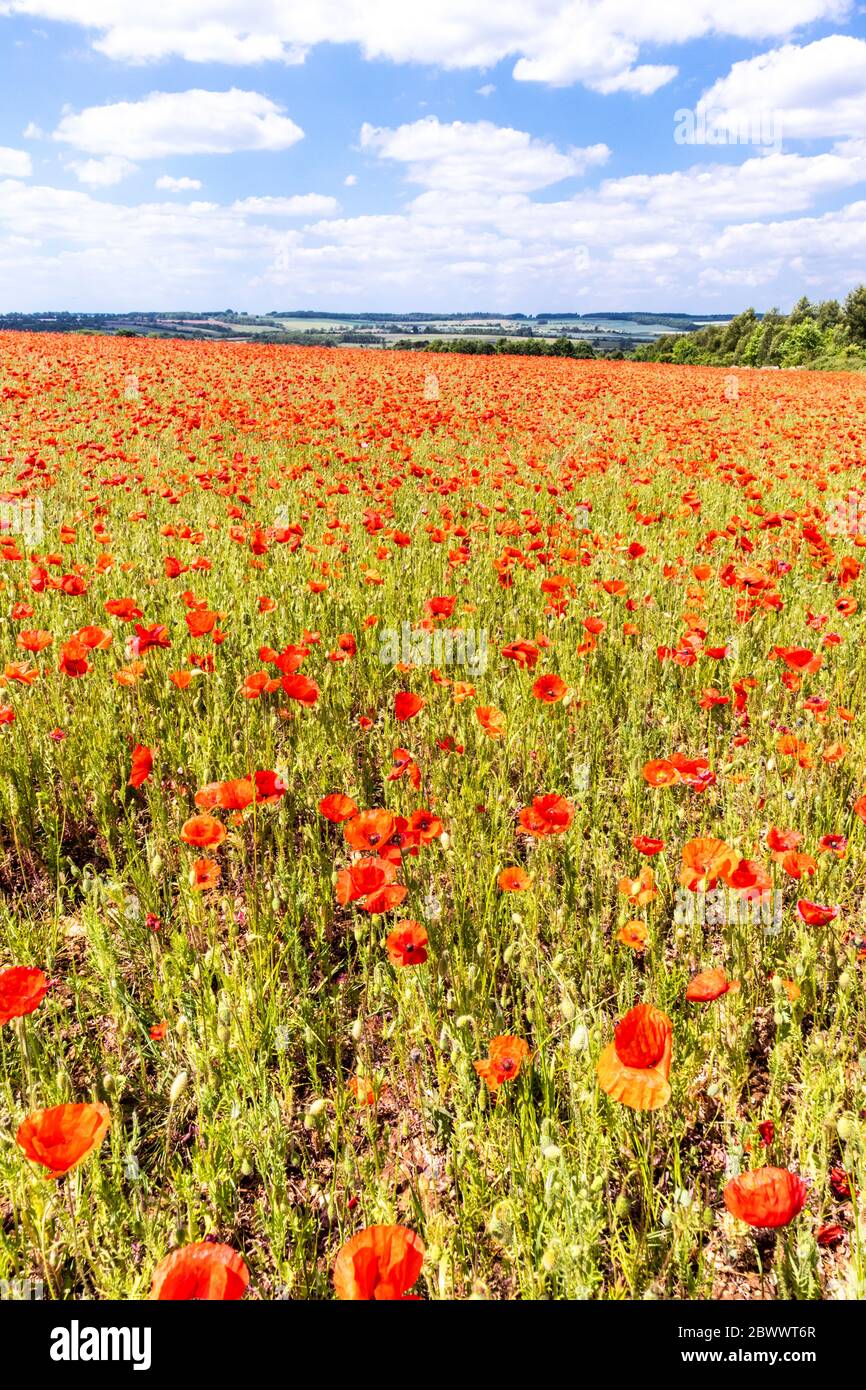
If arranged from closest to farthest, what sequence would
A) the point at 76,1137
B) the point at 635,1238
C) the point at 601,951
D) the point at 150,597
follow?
the point at 76,1137 < the point at 635,1238 < the point at 601,951 < the point at 150,597

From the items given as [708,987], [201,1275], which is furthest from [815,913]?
[201,1275]

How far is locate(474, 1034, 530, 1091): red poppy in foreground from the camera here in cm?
158

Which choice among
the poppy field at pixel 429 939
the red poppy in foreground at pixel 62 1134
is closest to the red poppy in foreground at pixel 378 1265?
the poppy field at pixel 429 939

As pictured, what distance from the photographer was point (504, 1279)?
57.9 inches

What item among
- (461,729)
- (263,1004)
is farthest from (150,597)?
(263,1004)

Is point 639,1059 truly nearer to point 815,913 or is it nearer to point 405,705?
point 815,913

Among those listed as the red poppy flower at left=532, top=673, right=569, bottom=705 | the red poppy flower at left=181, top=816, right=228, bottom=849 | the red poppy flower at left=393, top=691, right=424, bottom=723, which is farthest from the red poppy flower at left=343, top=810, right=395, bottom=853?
the red poppy flower at left=532, top=673, right=569, bottom=705

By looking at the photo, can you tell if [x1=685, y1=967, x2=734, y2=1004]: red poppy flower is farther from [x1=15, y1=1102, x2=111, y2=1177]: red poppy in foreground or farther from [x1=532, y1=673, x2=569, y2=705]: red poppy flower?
[x1=532, y1=673, x2=569, y2=705]: red poppy flower

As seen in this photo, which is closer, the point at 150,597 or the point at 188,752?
the point at 188,752

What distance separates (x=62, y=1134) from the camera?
46.4 inches

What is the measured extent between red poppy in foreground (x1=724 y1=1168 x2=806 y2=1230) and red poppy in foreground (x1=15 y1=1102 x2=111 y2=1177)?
→ 99cm
